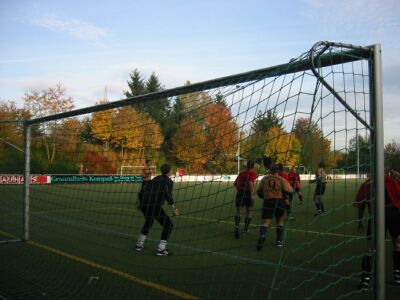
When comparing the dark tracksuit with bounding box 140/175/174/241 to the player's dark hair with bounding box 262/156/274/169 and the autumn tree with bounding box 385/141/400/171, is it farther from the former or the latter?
the autumn tree with bounding box 385/141/400/171

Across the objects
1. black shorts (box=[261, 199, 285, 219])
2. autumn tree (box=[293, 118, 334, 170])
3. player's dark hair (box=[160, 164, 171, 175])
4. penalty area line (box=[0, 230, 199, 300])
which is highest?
autumn tree (box=[293, 118, 334, 170])

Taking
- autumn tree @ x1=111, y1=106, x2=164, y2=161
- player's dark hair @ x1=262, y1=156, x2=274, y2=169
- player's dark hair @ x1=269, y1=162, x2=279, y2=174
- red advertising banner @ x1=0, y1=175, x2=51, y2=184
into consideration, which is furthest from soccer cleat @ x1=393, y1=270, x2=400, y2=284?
red advertising banner @ x1=0, y1=175, x2=51, y2=184

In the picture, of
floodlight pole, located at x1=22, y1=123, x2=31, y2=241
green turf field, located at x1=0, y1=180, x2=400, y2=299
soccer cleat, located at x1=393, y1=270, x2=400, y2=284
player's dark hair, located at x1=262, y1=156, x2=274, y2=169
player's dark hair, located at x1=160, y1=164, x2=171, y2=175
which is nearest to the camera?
player's dark hair, located at x1=262, y1=156, x2=274, y2=169

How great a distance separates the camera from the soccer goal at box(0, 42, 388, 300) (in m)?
3.28

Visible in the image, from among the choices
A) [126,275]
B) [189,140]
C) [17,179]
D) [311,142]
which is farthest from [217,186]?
[17,179]

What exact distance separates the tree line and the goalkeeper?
374 millimetres

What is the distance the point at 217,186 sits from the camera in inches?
269

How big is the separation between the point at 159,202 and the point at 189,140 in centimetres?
190

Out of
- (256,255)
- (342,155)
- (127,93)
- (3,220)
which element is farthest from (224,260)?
(127,93)

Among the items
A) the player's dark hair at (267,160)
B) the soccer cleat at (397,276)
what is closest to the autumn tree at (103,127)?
the player's dark hair at (267,160)

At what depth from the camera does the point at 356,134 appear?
3309 mm

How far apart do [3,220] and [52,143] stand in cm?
268

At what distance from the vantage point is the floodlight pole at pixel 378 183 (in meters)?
2.82

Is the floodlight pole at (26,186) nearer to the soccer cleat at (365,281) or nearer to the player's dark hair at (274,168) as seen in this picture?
the player's dark hair at (274,168)
